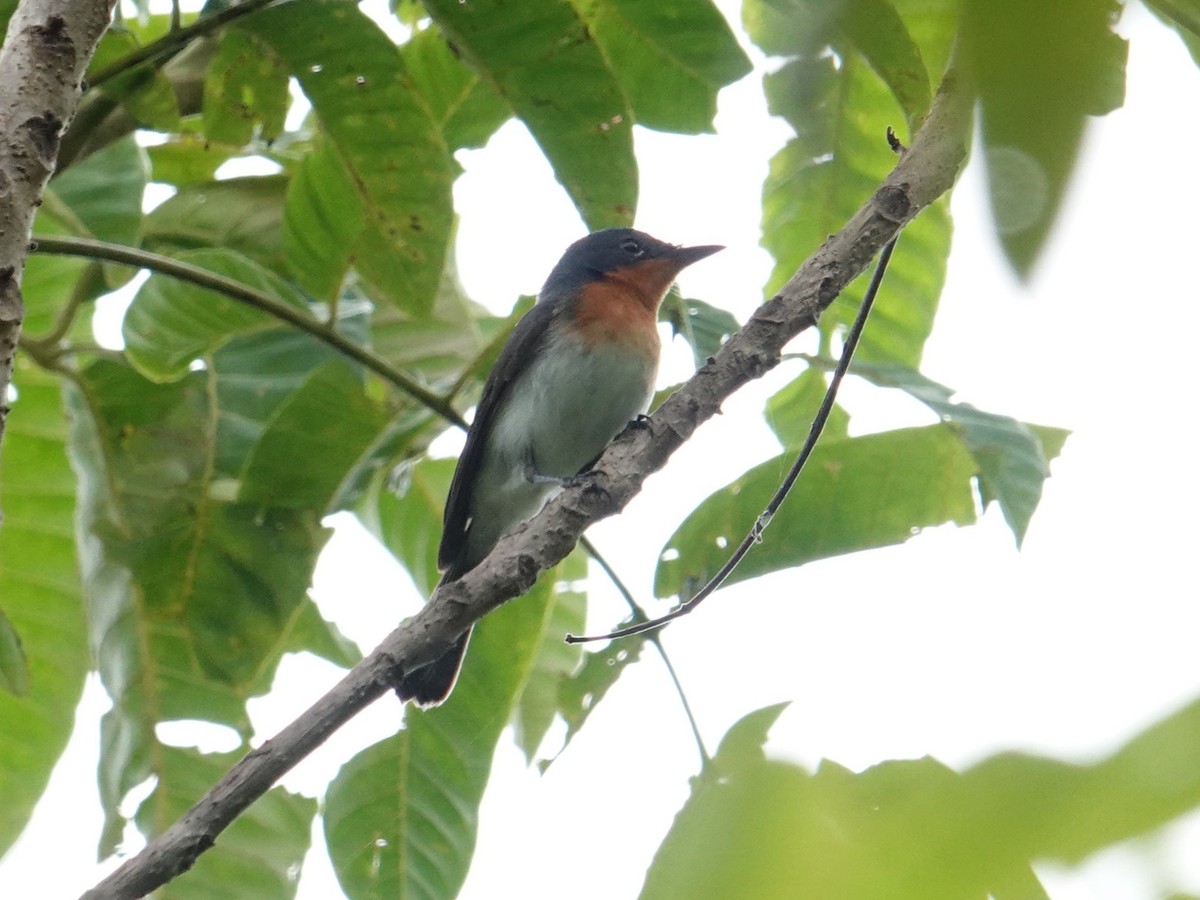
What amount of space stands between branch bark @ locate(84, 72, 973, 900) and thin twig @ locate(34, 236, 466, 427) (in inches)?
35.0

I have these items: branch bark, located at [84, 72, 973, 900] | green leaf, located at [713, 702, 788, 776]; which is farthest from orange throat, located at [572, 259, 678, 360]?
green leaf, located at [713, 702, 788, 776]

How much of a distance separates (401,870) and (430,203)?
1.71m

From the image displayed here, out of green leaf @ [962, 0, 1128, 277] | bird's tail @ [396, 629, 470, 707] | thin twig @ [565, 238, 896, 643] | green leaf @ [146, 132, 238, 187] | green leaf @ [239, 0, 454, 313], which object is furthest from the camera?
green leaf @ [146, 132, 238, 187]

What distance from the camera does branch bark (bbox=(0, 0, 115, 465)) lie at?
190cm

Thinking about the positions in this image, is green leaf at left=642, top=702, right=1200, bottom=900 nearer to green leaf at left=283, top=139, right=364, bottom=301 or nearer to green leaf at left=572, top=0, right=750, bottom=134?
green leaf at left=572, top=0, right=750, bottom=134

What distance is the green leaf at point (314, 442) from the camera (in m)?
3.49

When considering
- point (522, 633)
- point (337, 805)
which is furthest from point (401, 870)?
point (522, 633)

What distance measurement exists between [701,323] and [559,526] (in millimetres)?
1224

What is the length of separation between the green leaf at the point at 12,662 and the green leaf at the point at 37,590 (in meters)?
0.66

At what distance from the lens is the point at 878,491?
3.24 meters

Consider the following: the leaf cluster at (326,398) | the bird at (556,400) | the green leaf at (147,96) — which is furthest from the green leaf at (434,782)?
the green leaf at (147,96)

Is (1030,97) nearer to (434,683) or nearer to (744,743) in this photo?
(744,743)

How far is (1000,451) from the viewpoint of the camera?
9.13 feet

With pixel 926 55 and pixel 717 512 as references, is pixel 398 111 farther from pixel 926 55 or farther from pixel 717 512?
pixel 926 55
